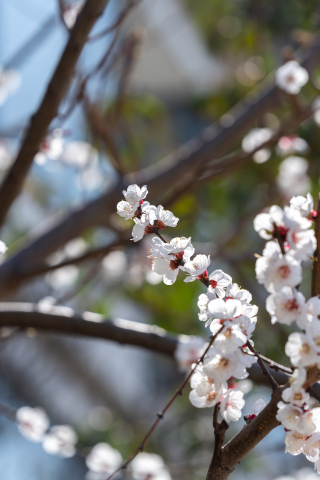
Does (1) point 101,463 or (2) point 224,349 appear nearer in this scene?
(2) point 224,349

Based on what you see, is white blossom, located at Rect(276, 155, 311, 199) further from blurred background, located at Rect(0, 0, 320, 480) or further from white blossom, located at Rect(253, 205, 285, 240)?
white blossom, located at Rect(253, 205, 285, 240)

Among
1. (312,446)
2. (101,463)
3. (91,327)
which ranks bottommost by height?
(101,463)

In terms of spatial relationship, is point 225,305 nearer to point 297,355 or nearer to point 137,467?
point 297,355

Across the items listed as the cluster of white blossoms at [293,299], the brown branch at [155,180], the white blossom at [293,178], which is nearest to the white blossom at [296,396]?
the cluster of white blossoms at [293,299]

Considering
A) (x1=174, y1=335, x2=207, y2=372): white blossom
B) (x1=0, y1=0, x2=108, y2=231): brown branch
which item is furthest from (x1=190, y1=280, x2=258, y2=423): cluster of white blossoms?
(x1=0, y1=0, x2=108, y2=231): brown branch

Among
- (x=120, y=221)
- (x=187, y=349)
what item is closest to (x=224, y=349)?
(x=187, y=349)

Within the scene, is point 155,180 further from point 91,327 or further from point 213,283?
point 213,283
